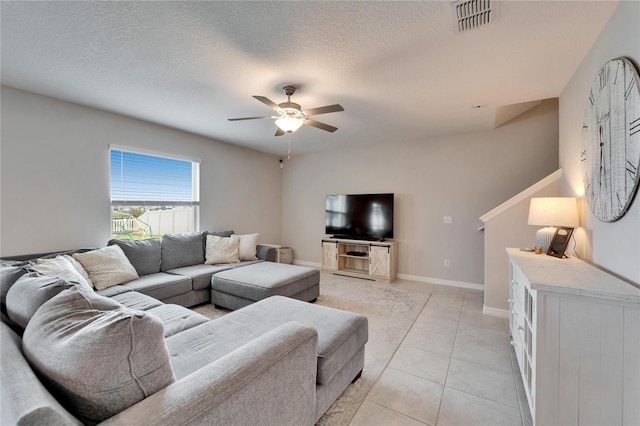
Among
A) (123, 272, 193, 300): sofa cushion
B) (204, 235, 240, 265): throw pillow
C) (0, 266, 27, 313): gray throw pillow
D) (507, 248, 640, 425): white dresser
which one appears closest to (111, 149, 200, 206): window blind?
(204, 235, 240, 265): throw pillow

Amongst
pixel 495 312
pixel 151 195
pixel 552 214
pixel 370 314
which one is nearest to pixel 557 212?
pixel 552 214

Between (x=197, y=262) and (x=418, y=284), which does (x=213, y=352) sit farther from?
(x=418, y=284)

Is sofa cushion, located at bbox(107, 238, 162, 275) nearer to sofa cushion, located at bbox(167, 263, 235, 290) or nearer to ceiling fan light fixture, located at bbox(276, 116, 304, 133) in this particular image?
sofa cushion, located at bbox(167, 263, 235, 290)

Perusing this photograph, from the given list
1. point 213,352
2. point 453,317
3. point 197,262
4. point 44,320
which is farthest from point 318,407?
point 197,262

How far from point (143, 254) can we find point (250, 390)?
2982 millimetres

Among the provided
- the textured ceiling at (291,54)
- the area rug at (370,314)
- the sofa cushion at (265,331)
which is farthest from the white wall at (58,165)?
the sofa cushion at (265,331)

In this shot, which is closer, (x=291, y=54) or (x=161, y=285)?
(x=291, y=54)

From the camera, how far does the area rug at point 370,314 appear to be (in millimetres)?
1739

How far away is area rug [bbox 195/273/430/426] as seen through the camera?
174cm

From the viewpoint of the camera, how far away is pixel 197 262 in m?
3.81

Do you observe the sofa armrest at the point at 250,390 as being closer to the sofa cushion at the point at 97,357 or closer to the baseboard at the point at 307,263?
the sofa cushion at the point at 97,357

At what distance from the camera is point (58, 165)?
299 cm

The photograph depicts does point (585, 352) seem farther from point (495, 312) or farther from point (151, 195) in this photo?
point (151, 195)

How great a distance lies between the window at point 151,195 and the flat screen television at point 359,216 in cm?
246
